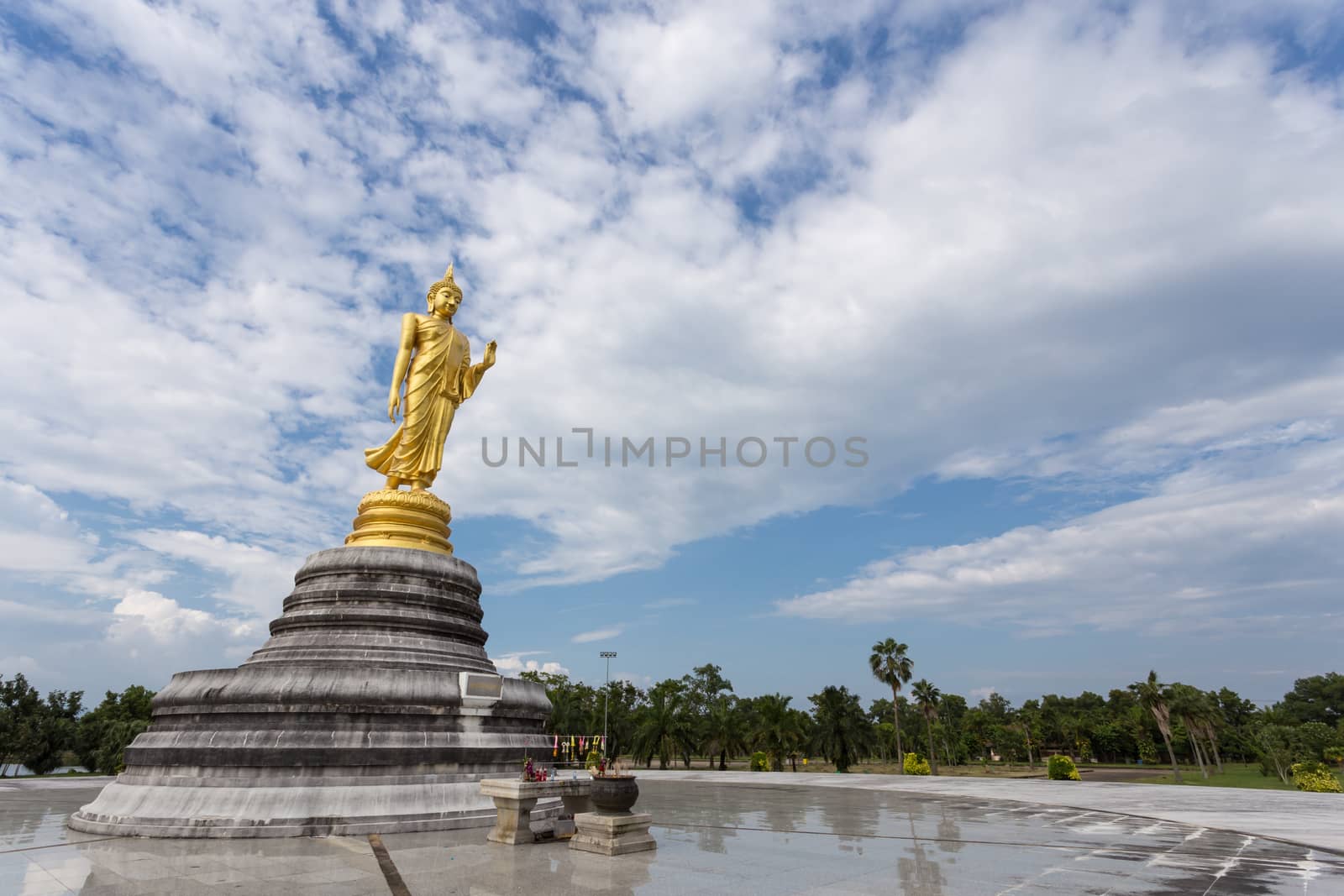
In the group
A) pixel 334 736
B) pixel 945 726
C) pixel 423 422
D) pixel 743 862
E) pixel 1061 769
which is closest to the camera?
pixel 743 862

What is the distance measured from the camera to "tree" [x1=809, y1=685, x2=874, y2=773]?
47.6 meters

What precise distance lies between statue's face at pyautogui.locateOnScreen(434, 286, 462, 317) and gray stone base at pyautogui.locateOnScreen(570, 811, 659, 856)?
17.6 m

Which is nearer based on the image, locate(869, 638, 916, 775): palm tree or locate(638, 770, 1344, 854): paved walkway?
locate(638, 770, 1344, 854): paved walkway

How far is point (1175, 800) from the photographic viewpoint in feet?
69.1

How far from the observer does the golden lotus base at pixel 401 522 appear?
2091 centimetres

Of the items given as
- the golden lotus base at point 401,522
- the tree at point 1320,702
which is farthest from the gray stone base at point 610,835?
the tree at point 1320,702

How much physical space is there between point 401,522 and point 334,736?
7335mm

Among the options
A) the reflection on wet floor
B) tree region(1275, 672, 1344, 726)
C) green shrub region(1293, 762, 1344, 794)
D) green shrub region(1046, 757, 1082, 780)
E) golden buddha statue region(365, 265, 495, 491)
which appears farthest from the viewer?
tree region(1275, 672, 1344, 726)

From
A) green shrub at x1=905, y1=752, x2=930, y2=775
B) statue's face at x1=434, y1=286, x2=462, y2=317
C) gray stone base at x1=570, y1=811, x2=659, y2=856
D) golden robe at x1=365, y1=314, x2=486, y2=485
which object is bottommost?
green shrub at x1=905, y1=752, x2=930, y2=775

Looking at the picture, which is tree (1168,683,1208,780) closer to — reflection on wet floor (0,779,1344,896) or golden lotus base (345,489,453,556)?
reflection on wet floor (0,779,1344,896)

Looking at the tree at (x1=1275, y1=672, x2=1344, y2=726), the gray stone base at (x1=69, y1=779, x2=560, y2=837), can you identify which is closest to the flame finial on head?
the gray stone base at (x1=69, y1=779, x2=560, y2=837)

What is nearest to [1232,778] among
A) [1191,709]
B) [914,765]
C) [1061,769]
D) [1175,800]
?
[1191,709]

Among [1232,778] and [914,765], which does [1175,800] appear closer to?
[914,765]

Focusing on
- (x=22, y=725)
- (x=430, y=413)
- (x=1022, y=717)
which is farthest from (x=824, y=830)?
(x=1022, y=717)
